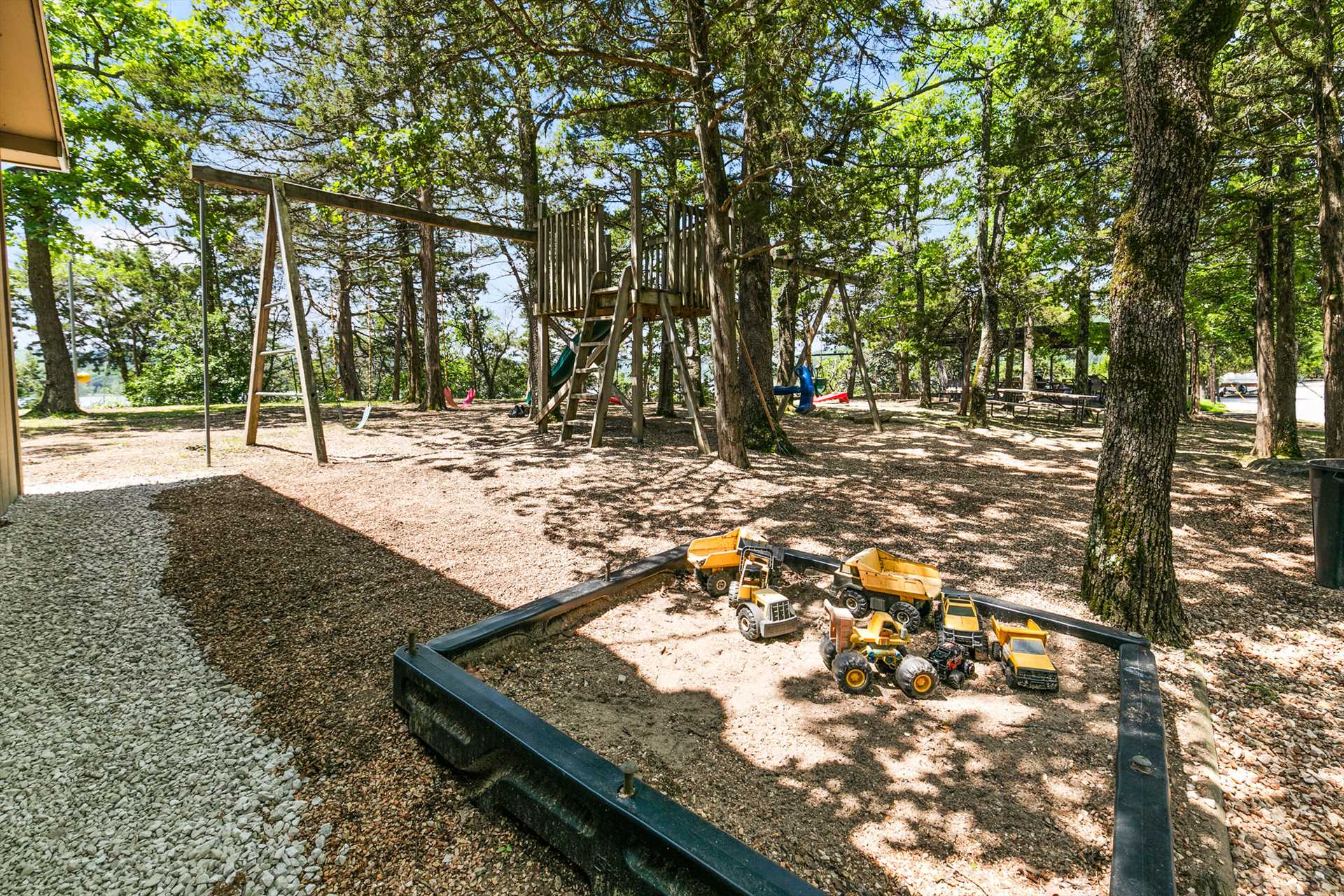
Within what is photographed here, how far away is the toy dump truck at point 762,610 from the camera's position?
2.98 meters

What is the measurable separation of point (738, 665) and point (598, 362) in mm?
7021

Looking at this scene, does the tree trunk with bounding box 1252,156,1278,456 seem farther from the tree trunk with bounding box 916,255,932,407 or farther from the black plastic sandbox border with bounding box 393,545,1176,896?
the tree trunk with bounding box 916,255,932,407

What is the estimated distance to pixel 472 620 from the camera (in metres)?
3.19

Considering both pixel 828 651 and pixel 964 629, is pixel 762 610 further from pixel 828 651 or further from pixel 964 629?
pixel 964 629

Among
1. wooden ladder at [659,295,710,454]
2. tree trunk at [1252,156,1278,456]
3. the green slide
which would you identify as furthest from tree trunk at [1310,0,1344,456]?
the green slide

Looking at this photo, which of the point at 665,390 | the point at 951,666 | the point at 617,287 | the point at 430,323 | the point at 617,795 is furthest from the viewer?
the point at 430,323

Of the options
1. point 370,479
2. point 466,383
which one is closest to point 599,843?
point 370,479

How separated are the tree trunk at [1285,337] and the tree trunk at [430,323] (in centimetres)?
1480

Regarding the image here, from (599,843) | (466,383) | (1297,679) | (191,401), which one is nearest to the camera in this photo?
(599,843)

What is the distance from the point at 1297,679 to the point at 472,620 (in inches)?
165

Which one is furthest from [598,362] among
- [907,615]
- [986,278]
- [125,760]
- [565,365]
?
[986,278]

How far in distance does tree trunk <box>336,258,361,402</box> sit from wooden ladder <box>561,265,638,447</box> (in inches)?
578

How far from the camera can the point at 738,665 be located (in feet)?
9.01

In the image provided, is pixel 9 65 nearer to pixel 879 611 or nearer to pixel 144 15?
pixel 879 611
